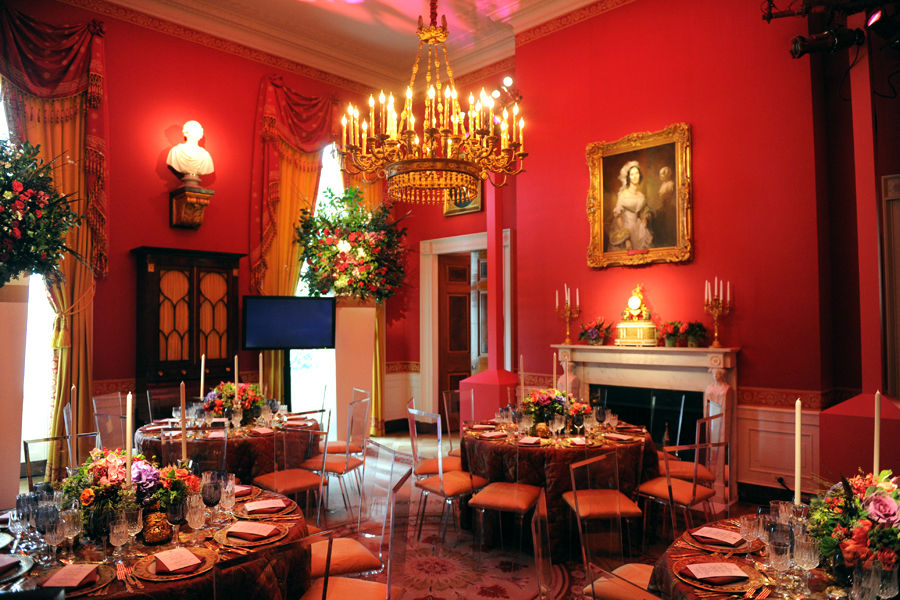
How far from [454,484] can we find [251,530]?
209 cm

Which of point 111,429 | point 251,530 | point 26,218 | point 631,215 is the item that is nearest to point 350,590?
point 251,530

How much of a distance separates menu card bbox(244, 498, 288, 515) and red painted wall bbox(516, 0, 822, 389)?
14.0ft

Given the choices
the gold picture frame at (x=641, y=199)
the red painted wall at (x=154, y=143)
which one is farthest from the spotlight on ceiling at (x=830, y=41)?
the red painted wall at (x=154, y=143)

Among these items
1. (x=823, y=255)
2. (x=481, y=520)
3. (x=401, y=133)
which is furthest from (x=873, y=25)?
(x=481, y=520)

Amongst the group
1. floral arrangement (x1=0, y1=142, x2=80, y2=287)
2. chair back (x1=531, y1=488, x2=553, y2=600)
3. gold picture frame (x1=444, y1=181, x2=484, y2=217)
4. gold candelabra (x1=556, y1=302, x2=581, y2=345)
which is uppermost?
gold picture frame (x1=444, y1=181, x2=484, y2=217)

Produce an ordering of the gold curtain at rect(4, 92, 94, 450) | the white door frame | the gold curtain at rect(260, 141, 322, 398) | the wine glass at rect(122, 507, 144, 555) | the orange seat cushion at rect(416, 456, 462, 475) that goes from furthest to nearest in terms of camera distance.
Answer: the white door frame < the gold curtain at rect(260, 141, 322, 398) < the gold curtain at rect(4, 92, 94, 450) < the orange seat cushion at rect(416, 456, 462, 475) < the wine glass at rect(122, 507, 144, 555)

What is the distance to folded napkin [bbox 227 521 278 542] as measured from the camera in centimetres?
236

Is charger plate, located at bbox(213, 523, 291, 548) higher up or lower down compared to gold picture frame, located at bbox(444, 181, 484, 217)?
lower down

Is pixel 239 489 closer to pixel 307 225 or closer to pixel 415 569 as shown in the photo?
pixel 415 569

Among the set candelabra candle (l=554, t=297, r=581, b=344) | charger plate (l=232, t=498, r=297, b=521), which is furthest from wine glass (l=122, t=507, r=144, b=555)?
candelabra candle (l=554, t=297, r=581, b=344)

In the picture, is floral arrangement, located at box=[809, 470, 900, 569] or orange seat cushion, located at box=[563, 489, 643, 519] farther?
orange seat cushion, located at box=[563, 489, 643, 519]

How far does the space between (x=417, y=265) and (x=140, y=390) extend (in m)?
3.99

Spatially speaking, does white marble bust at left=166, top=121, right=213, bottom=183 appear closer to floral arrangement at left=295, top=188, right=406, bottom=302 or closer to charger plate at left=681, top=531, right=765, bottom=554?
floral arrangement at left=295, top=188, right=406, bottom=302

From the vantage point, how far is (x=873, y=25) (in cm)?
434
